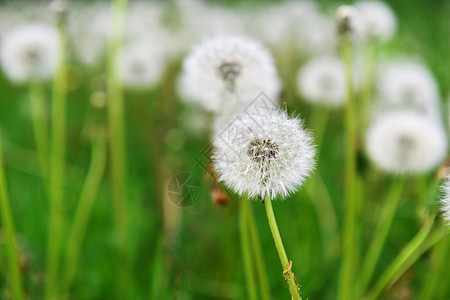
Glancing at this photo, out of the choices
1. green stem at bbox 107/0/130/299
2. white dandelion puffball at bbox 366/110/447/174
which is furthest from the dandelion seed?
green stem at bbox 107/0/130/299

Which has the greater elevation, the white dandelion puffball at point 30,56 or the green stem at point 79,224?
the white dandelion puffball at point 30,56

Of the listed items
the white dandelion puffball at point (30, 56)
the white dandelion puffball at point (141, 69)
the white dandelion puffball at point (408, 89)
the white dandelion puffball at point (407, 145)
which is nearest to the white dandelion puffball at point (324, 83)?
the white dandelion puffball at point (408, 89)

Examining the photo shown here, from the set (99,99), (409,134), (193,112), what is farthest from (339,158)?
(99,99)

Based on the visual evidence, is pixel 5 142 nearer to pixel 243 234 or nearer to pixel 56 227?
pixel 56 227

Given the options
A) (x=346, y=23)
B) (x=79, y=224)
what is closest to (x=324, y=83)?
(x=346, y=23)

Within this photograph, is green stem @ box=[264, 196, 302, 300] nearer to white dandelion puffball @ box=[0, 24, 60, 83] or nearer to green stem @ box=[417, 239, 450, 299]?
green stem @ box=[417, 239, 450, 299]

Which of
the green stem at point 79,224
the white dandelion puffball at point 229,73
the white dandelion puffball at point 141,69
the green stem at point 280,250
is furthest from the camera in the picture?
the white dandelion puffball at point 141,69

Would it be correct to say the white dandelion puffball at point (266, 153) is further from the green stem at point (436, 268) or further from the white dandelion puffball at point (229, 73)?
the green stem at point (436, 268)
